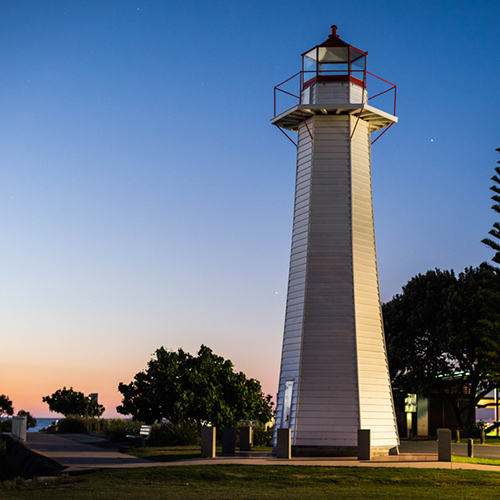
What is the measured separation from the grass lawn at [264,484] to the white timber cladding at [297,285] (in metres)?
3.80

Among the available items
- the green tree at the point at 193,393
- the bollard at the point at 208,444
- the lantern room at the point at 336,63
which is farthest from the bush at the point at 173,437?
the lantern room at the point at 336,63

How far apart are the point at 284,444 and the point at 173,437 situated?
5.77 m

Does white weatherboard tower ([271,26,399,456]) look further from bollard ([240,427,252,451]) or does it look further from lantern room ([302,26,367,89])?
bollard ([240,427,252,451])

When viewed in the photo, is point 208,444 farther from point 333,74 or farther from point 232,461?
point 333,74

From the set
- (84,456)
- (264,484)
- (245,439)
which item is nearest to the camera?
(264,484)

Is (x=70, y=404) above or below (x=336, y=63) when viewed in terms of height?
below

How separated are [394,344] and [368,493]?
22081mm

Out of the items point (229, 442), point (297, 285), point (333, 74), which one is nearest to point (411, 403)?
point (297, 285)

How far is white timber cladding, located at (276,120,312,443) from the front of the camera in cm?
1716

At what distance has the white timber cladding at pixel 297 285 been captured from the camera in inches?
675

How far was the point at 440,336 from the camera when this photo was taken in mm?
30281

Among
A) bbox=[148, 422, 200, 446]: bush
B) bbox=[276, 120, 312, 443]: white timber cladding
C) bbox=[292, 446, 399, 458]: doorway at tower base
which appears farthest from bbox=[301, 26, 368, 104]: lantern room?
bbox=[148, 422, 200, 446]: bush

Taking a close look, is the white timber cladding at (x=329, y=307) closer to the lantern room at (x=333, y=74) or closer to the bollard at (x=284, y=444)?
the lantern room at (x=333, y=74)

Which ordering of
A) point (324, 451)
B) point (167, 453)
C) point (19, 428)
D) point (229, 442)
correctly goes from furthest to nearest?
point (19, 428) → point (229, 442) → point (167, 453) → point (324, 451)
